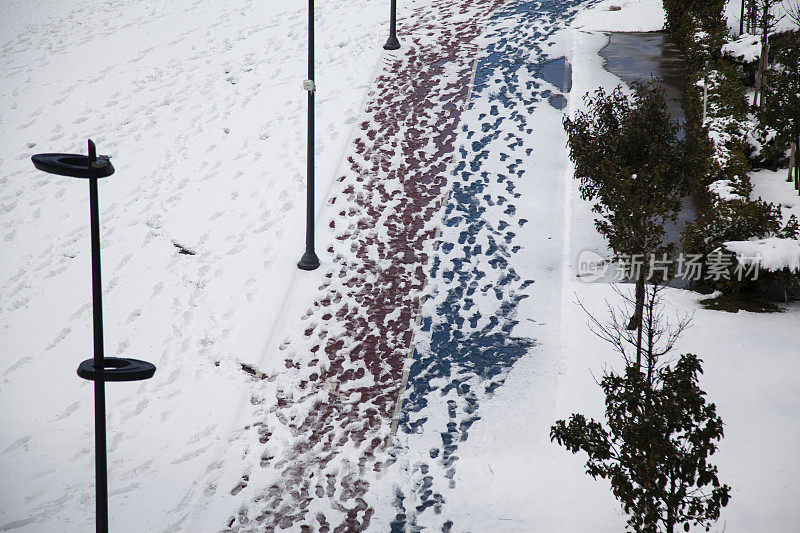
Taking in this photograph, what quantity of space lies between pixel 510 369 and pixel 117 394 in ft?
17.6

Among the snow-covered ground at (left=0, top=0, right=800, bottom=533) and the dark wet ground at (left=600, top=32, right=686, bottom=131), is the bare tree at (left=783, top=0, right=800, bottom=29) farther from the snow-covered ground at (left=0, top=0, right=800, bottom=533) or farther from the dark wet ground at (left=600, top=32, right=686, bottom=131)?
the snow-covered ground at (left=0, top=0, right=800, bottom=533)

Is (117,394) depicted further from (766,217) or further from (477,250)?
(766,217)

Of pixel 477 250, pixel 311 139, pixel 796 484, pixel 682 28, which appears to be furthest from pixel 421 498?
pixel 682 28

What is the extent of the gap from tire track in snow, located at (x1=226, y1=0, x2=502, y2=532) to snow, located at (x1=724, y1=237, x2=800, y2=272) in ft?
15.4

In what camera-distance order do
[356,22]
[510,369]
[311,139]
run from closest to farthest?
[510,369] < [311,139] < [356,22]

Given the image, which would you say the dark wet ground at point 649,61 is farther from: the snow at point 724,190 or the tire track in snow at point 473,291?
the snow at point 724,190

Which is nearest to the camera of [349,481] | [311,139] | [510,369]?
[349,481]

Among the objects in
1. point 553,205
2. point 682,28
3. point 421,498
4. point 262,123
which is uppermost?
point 682,28

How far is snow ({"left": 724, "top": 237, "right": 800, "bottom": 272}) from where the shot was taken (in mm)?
10695

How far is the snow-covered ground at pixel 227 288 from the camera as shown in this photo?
8.88 m

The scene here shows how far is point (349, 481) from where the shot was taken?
9.12 m

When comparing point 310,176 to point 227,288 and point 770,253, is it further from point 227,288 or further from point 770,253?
point 770,253

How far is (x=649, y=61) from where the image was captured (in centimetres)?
1684

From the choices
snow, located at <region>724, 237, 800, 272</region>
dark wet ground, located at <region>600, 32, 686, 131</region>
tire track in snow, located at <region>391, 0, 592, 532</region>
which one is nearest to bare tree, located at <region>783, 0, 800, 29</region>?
dark wet ground, located at <region>600, 32, 686, 131</region>
